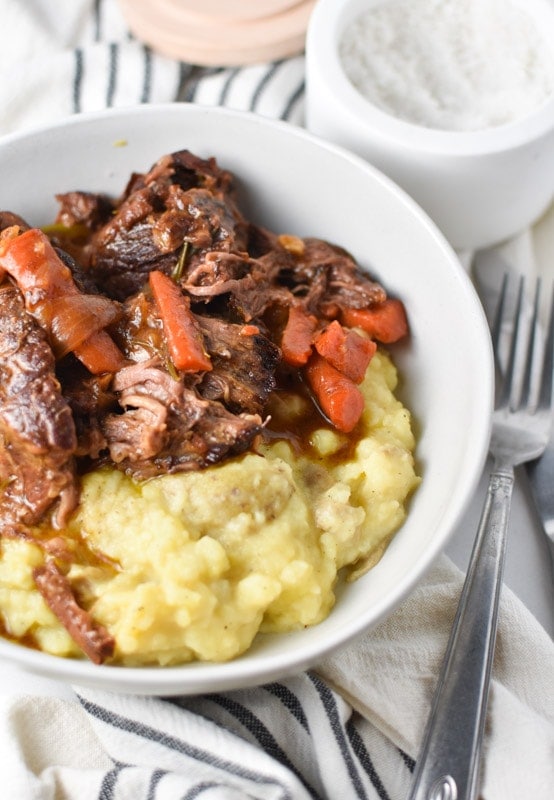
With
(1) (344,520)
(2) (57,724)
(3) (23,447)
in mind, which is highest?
(3) (23,447)

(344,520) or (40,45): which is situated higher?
(40,45)

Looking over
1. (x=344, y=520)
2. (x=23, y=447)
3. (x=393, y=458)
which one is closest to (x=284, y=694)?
(x=344, y=520)

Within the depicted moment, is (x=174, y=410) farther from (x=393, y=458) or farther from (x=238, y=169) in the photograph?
(x=238, y=169)

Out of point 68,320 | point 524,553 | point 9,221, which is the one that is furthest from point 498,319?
point 9,221

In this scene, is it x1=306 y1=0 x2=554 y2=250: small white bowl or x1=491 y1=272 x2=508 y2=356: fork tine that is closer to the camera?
x1=306 y1=0 x2=554 y2=250: small white bowl

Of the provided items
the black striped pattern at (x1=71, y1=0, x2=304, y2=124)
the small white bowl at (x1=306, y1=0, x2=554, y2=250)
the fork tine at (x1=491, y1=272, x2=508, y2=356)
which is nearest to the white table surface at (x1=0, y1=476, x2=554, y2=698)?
the fork tine at (x1=491, y1=272, x2=508, y2=356)

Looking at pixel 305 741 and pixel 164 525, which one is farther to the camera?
pixel 305 741

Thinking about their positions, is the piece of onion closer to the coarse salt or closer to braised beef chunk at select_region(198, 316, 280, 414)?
braised beef chunk at select_region(198, 316, 280, 414)
